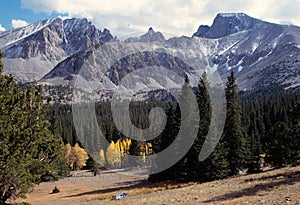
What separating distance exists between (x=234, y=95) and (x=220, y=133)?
7.52 meters

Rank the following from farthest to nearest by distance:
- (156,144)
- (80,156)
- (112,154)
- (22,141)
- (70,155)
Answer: (80,156) < (112,154) < (70,155) < (156,144) < (22,141)

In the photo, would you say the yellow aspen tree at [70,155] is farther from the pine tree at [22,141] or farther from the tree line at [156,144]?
the pine tree at [22,141]

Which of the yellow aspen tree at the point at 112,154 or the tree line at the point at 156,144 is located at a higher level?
the tree line at the point at 156,144

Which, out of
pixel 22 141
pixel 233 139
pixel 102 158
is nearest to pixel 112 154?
pixel 102 158

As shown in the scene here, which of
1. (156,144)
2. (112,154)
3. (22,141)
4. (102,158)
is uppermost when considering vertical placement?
(22,141)

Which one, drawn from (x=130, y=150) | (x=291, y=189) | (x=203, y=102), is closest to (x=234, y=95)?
(x=203, y=102)

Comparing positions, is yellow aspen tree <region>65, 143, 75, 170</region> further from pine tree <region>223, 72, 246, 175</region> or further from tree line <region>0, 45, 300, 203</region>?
pine tree <region>223, 72, 246, 175</region>

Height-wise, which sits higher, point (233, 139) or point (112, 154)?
point (233, 139)

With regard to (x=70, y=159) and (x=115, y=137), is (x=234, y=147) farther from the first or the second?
(x=115, y=137)

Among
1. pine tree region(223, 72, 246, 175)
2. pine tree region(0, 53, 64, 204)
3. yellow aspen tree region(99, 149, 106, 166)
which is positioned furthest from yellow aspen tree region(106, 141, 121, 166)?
pine tree region(0, 53, 64, 204)

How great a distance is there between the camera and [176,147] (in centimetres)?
4450

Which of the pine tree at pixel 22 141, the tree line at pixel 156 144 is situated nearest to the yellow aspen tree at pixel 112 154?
the tree line at pixel 156 144

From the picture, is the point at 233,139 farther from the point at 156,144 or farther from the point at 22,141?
the point at 22,141

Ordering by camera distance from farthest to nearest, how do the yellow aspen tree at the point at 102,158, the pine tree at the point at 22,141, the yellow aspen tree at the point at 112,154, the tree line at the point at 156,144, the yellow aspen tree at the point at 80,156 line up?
the yellow aspen tree at the point at 102,158, the yellow aspen tree at the point at 112,154, the yellow aspen tree at the point at 80,156, the tree line at the point at 156,144, the pine tree at the point at 22,141
